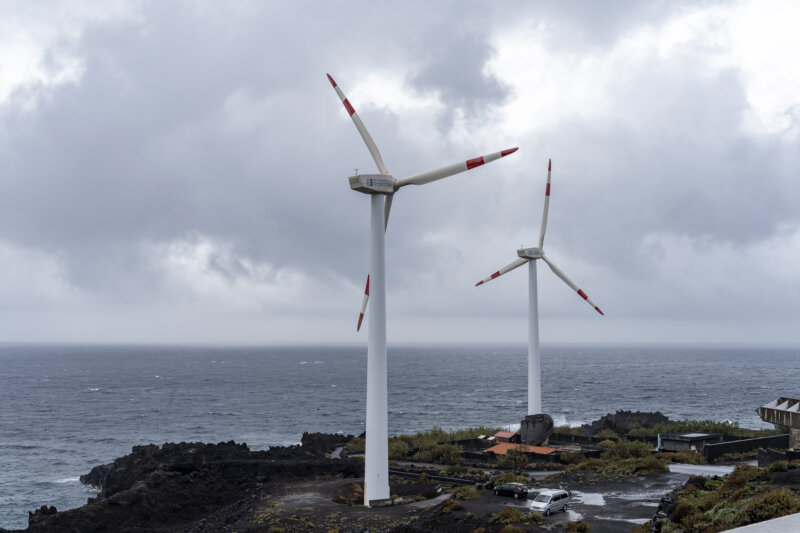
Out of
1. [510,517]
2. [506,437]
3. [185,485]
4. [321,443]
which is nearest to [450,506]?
[510,517]

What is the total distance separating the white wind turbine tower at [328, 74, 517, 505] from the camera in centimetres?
3969

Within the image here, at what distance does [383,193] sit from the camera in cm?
4094

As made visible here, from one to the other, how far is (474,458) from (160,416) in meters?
84.9

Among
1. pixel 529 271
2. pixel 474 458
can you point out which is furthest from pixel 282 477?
pixel 529 271

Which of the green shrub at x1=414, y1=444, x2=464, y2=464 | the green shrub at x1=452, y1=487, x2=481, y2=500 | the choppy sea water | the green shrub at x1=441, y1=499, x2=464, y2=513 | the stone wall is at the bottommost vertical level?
the choppy sea water

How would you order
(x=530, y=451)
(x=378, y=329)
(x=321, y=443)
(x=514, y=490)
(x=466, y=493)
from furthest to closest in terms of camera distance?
1. (x=321, y=443)
2. (x=530, y=451)
3. (x=466, y=493)
4. (x=514, y=490)
5. (x=378, y=329)

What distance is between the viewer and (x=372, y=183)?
4003 cm

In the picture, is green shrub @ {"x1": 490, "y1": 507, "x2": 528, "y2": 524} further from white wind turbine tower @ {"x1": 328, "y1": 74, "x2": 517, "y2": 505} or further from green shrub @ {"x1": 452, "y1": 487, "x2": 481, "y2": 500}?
white wind turbine tower @ {"x1": 328, "y1": 74, "x2": 517, "y2": 505}

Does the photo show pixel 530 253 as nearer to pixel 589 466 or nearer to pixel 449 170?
pixel 589 466

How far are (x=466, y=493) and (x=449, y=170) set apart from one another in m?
20.6

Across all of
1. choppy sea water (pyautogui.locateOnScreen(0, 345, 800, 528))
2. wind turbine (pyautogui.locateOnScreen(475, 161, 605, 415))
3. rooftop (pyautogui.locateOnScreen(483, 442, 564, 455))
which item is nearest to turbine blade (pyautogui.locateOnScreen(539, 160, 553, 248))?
wind turbine (pyautogui.locateOnScreen(475, 161, 605, 415))

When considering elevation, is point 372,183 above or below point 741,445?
above

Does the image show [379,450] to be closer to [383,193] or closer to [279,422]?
[383,193]

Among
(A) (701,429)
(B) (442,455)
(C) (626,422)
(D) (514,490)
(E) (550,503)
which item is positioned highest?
(E) (550,503)
